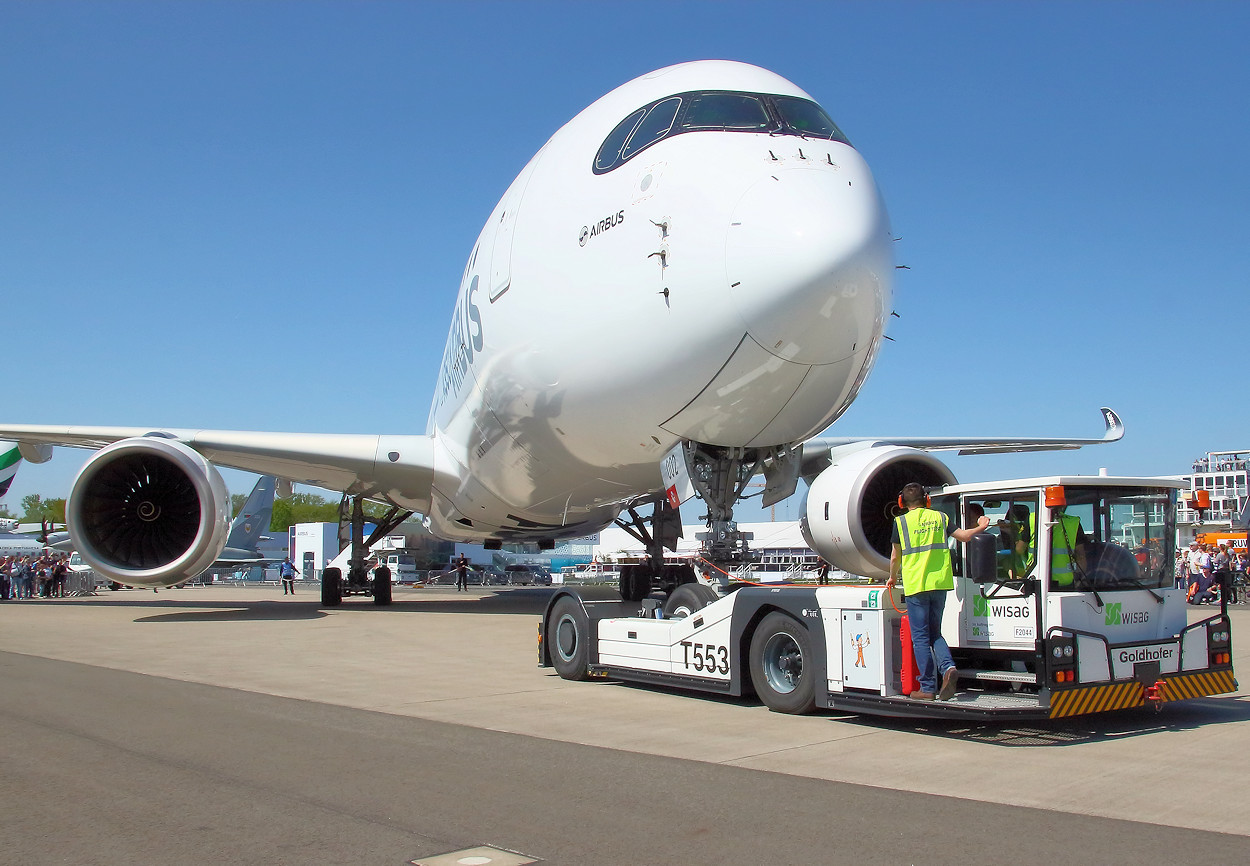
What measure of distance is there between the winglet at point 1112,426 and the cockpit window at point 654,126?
7.00m

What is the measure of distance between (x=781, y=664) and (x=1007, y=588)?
63.6 inches

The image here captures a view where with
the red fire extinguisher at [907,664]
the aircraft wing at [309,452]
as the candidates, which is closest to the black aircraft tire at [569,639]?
the red fire extinguisher at [907,664]

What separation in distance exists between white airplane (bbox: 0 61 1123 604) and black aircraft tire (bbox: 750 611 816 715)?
136 cm

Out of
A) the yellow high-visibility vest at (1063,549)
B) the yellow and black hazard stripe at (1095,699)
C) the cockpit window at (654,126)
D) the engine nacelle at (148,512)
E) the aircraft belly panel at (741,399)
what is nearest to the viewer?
the yellow and black hazard stripe at (1095,699)

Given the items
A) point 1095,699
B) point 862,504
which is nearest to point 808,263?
point 1095,699

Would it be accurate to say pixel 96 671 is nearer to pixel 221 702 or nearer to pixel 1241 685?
pixel 221 702

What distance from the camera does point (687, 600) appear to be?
25.8 feet

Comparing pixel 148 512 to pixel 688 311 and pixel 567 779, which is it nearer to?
pixel 688 311

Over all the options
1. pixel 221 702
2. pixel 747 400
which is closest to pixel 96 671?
pixel 221 702

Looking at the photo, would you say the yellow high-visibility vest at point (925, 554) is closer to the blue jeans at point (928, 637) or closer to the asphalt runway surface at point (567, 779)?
the blue jeans at point (928, 637)

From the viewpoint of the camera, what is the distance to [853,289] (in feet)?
22.8

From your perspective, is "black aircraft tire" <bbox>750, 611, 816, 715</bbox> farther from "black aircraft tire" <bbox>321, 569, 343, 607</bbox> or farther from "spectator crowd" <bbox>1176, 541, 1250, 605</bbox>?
"spectator crowd" <bbox>1176, 541, 1250, 605</bbox>

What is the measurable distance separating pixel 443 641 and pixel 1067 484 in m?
8.04

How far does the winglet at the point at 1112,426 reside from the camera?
12305 millimetres
